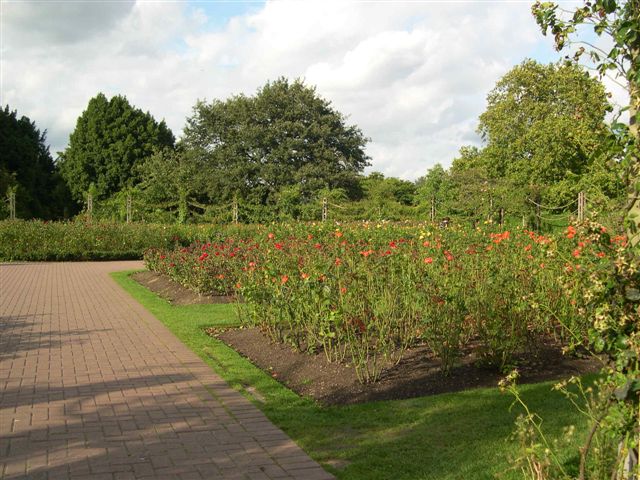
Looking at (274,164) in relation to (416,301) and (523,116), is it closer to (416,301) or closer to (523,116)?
(523,116)

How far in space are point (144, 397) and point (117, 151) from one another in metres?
48.2

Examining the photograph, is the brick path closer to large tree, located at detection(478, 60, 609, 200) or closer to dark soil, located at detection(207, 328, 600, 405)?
dark soil, located at detection(207, 328, 600, 405)

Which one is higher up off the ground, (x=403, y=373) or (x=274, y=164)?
(x=274, y=164)

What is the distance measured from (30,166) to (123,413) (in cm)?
4605

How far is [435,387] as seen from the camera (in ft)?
20.3

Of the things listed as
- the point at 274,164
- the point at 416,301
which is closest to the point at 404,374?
the point at 416,301

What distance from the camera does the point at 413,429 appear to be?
5.11 meters

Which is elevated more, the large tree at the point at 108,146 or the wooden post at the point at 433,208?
the large tree at the point at 108,146

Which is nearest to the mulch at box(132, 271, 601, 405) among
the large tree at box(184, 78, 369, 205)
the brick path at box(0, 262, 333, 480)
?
the brick path at box(0, 262, 333, 480)

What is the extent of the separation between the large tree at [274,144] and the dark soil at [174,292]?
84.1 feet

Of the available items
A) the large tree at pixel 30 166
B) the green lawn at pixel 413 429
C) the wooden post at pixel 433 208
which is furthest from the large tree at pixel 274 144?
the green lawn at pixel 413 429

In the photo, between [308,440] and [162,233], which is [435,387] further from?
[162,233]

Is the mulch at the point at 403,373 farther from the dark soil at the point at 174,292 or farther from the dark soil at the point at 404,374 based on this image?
the dark soil at the point at 174,292

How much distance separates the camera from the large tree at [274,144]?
43.2 meters
